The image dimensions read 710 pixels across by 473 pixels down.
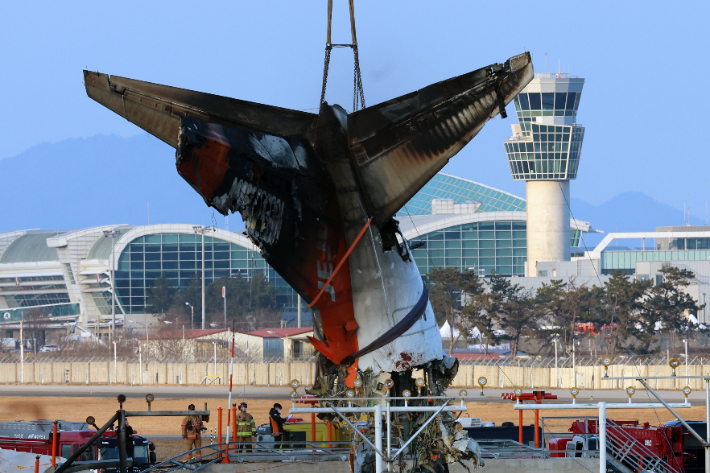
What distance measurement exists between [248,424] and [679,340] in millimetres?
71673

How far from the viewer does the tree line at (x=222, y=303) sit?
11525 centimetres

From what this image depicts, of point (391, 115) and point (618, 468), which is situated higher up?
point (391, 115)

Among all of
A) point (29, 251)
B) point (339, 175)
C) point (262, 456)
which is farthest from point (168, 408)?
point (29, 251)

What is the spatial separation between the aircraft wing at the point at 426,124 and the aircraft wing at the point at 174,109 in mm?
1432

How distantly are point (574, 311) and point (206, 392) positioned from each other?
41182mm

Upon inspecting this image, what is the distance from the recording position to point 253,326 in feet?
363

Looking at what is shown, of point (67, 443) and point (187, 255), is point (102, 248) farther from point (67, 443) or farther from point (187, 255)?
point (67, 443)

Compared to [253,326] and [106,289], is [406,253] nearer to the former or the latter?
[253,326]

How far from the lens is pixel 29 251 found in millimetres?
159125

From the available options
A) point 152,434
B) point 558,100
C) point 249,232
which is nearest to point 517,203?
point 558,100

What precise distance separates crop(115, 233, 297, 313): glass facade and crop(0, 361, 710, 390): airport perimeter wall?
5234 centimetres

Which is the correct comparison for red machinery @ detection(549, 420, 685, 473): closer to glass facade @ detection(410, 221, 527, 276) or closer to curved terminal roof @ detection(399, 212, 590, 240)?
curved terminal roof @ detection(399, 212, 590, 240)

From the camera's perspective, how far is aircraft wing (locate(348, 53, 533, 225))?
16203 millimetres

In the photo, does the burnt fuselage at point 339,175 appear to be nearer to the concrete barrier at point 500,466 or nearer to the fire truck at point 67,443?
the concrete barrier at point 500,466
